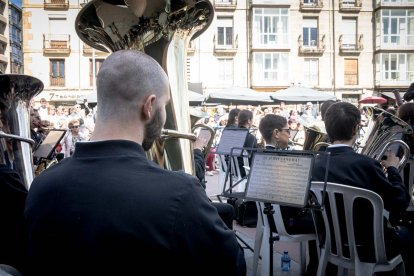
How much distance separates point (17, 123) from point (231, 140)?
360 centimetres

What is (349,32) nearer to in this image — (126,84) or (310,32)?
(310,32)

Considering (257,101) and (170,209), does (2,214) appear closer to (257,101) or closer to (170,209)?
(170,209)

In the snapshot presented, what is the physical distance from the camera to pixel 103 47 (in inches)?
110

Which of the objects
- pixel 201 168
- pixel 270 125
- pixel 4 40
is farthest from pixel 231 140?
pixel 4 40

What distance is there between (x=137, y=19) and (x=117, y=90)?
1.26 meters

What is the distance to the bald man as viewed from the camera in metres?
1.19

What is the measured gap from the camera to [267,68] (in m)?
29.4

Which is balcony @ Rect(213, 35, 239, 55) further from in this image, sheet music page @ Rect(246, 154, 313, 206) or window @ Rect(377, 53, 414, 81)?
sheet music page @ Rect(246, 154, 313, 206)

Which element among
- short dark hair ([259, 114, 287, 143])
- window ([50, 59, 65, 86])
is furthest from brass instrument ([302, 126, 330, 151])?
window ([50, 59, 65, 86])

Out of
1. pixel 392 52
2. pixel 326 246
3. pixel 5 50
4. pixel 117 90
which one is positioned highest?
pixel 5 50

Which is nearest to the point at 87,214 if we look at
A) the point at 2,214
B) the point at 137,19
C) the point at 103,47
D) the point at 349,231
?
the point at 2,214

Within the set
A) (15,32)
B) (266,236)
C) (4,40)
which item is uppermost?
(15,32)

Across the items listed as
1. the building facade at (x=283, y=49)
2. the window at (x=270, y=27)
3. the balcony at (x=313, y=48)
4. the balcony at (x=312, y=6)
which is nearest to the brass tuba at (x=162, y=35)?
the building facade at (x=283, y=49)

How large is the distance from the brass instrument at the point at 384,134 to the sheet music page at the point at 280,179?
1005 millimetres
